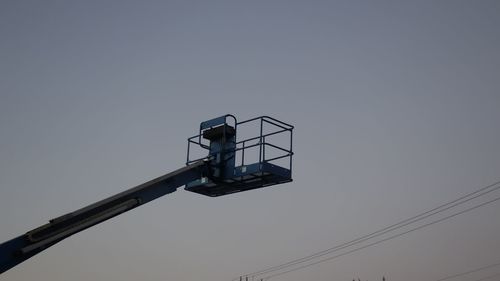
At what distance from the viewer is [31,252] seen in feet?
33.8

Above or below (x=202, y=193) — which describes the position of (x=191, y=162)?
above

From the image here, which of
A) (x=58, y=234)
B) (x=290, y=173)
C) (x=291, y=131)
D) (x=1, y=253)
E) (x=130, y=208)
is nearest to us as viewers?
(x=1, y=253)

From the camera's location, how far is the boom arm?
10125 mm

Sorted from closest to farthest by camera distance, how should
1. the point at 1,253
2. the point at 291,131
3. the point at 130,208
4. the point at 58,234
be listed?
the point at 1,253 → the point at 58,234 → the point at 130,208 → the point at 291,131

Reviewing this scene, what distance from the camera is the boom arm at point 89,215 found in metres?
10.1

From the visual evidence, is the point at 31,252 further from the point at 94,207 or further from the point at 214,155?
the point at 214,155

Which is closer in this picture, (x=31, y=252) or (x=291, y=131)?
(x=31, y=252)

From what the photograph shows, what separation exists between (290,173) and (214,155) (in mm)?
2109

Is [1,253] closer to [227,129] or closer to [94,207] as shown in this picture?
[94,207]

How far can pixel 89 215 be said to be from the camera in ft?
37.2

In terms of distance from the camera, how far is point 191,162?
14.6 meters

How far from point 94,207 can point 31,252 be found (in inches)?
62.1

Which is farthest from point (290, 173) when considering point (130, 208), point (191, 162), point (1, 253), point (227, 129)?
point (1, 253)

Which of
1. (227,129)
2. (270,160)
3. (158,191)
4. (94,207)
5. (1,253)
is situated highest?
(227,129)
